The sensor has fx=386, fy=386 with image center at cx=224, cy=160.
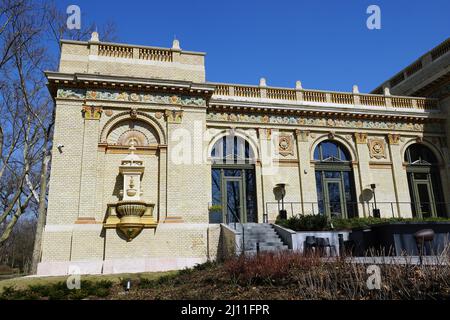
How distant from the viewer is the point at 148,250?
1752cm

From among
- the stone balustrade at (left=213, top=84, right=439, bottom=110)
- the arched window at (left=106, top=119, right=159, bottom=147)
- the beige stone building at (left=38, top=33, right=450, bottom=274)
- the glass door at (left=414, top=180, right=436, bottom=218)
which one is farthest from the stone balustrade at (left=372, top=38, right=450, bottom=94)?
the arched window at (left=106, top=119, right=159, bottom=147)

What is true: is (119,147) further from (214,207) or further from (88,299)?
(88,299)

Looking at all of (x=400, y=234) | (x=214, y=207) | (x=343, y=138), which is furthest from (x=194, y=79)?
(x=400, y=234)

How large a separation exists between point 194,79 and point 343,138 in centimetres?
1003

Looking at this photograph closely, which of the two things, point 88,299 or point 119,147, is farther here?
point 119,147

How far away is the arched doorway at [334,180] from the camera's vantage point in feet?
74.8

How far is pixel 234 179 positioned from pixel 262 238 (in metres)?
5.29

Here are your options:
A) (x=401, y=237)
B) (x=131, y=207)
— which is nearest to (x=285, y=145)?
(x=401, y=237)

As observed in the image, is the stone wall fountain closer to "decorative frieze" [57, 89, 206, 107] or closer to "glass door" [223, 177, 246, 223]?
"decorative frieze" [57, 89, 206, 107]

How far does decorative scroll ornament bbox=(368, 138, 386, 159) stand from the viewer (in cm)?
2405

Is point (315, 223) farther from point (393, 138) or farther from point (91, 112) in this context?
point (91, 112)

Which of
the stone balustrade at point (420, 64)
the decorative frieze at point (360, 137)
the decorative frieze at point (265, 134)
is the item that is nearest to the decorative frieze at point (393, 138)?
the decorative frieze at point (360, 137)

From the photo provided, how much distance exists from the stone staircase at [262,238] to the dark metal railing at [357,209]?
3.02 meters
